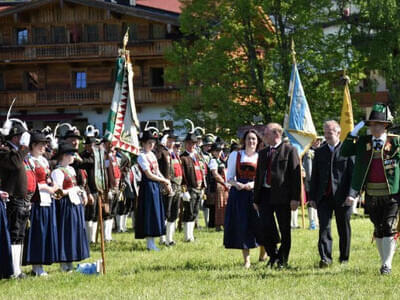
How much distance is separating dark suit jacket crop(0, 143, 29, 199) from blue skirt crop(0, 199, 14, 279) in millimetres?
232

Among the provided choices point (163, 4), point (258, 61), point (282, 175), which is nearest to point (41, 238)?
point (282, 175)

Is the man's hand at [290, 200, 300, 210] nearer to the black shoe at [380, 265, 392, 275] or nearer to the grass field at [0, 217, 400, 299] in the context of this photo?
the grass field at [0, 217, 400, 299]

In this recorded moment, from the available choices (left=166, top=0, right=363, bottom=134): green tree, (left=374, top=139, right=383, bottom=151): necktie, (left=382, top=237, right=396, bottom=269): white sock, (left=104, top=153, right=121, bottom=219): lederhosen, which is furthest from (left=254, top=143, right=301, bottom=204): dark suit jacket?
(left=166, top=0, right=363, bottom=134): green tree

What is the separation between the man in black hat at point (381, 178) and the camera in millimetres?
9195

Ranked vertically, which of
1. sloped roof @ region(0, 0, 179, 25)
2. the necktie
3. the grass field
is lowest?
the grass field

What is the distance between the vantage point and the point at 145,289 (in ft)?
28.9

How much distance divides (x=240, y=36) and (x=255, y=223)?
58.6 feet

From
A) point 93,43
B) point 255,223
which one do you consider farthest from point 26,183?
point 93,43

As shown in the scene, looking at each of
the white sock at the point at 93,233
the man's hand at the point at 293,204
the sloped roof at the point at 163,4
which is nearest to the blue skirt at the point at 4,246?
the man's hand at the point at 293,204

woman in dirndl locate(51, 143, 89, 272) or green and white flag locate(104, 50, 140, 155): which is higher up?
green and white flag locate(104, 50, 140, 155)

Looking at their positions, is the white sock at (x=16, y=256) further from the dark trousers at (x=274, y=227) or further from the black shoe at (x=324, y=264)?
the black shoe at (x=324, y=264)

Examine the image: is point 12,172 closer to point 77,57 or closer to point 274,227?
point 274,227

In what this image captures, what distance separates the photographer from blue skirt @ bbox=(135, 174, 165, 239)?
1298 centimetres

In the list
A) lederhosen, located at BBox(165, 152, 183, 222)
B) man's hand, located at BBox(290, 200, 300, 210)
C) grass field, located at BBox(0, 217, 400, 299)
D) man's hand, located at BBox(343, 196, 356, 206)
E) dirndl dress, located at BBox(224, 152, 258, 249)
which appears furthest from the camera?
lederhosen, located at BBox(165, 152, 183, 222)
